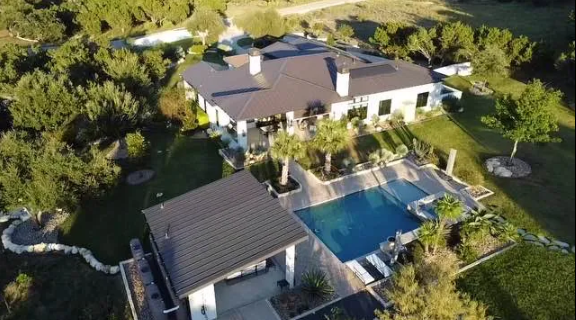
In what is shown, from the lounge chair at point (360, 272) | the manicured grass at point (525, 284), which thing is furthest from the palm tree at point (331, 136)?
the manicured grass at point (525, 284)

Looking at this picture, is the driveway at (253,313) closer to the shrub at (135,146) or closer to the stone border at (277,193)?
the stone border at (277,193)

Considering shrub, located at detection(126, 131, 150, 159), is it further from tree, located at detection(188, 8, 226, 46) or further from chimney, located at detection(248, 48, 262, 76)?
tree, located at detection(188, 8, 226, 46)

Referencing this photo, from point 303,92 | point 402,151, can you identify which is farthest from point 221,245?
point 303,92

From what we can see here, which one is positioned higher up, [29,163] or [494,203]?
[29,163]

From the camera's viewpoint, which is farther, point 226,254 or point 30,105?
point 30,105

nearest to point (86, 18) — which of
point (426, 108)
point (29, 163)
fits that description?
point (29, 163)

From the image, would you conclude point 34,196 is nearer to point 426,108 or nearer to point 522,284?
point 522,284

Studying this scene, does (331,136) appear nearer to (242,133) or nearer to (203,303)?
(242,133)
